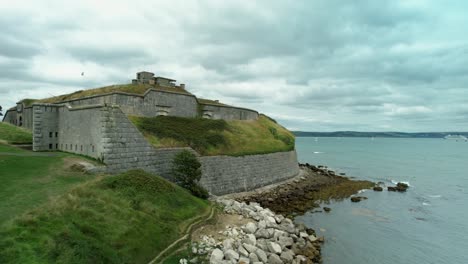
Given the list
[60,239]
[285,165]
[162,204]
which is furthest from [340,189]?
[60,239]

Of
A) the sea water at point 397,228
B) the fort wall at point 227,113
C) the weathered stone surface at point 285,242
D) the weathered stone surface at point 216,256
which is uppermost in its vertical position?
the fort wall at point 227,113

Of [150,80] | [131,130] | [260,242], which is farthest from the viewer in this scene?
[150,80]

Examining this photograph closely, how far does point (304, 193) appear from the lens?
32.8 metres

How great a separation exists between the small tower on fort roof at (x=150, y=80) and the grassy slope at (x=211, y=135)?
21.8 ft

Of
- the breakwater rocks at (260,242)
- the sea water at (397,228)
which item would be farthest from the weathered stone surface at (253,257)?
the sea water at (397,228)

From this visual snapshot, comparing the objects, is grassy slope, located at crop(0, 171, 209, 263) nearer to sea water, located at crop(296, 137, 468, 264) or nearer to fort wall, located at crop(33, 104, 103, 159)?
fort wall, located at crop(33, 104, 103, 159)

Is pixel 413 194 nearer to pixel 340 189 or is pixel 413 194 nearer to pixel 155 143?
pixel 340 189

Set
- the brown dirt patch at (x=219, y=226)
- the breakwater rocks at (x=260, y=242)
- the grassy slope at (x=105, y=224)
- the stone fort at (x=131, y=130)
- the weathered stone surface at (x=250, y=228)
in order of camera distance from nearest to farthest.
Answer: the grassy slope at (x=105, y=224)
the breakwater rocks at (x=260, y=242)
the brown dirt patch at (x=219, y=226)
the weathered stone surface at (x=250, y=228)
the stone fort at (x=131, y=130)

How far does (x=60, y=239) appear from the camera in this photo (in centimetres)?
1020

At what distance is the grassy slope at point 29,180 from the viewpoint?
12213 mm

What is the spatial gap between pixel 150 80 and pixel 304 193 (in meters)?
21.4

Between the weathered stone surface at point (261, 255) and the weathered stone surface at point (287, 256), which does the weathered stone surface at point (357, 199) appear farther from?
the weathered stone surface at point (261, 255)

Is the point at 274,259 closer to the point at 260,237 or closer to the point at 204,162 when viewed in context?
the point at 260,237

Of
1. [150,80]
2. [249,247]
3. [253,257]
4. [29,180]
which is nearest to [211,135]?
[150,80]
